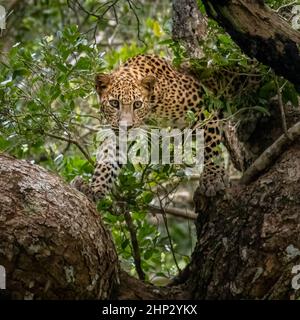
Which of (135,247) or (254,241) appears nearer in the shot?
(254,241)

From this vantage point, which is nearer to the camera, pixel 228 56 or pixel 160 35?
pixel 228 56

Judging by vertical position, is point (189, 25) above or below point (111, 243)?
above

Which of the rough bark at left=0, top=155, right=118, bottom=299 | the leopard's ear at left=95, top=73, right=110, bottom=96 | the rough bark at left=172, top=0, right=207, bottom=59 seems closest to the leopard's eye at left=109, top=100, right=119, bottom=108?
the leopard's ear at left=95, top=73, right=110, bottom=96

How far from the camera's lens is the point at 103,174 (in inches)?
256

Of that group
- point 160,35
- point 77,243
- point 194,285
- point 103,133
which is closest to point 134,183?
point 103,133

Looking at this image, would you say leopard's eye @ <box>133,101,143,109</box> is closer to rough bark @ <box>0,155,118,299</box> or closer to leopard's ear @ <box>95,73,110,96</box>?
leopard's ear @ <box>95,73,110,96</box>

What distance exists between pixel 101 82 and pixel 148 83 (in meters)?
0.40

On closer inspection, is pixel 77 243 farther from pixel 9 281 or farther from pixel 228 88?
pixel 228 88

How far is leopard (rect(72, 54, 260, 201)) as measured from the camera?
645 centimetres

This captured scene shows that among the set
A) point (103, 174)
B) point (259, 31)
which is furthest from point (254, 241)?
point (103, 174)

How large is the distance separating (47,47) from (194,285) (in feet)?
6.87

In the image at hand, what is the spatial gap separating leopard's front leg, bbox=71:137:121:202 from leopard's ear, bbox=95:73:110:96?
0.43 meters

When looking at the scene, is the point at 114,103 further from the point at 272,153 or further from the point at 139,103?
the point at 272,153

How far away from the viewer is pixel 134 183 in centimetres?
604
